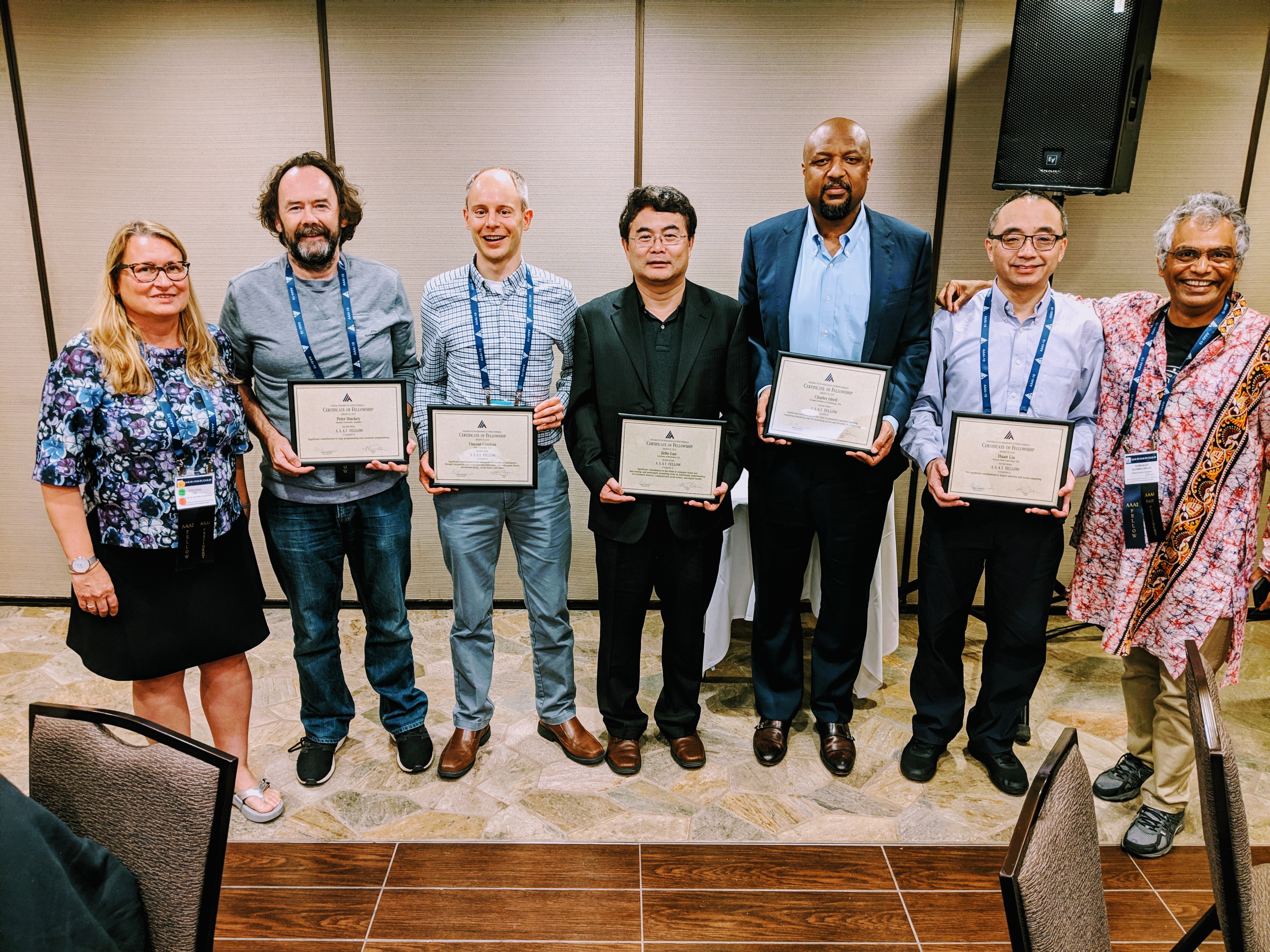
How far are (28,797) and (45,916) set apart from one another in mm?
154

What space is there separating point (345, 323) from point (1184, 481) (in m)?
2.32

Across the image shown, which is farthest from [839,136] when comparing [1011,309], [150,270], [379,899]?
[379,899]

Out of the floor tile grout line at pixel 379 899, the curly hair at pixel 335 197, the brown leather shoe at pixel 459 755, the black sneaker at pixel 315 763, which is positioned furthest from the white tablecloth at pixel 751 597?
the curly hair at pixel 335 197

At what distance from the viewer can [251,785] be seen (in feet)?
8.14

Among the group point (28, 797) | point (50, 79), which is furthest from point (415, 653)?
point (50, 79)

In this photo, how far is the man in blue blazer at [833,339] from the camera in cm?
238

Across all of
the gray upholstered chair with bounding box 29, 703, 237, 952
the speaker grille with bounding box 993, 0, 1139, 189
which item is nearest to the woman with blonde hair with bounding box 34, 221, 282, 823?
the gray upholstered chair with bounding box 29, 703, 237, 952

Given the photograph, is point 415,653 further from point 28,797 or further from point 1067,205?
point 1067,205

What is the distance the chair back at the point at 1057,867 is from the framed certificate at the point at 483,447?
60.8 inches

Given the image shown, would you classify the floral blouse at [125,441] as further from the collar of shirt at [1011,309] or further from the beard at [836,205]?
the collar of shirt at [1011,309]

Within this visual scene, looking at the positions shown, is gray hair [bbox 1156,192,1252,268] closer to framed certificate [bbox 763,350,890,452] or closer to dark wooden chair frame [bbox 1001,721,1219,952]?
framed certificate [bbox 763,350,890,452]

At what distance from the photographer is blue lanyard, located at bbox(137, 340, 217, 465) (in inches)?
80.2

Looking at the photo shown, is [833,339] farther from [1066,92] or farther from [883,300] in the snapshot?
[1066,92]

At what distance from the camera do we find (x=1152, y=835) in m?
2.33
